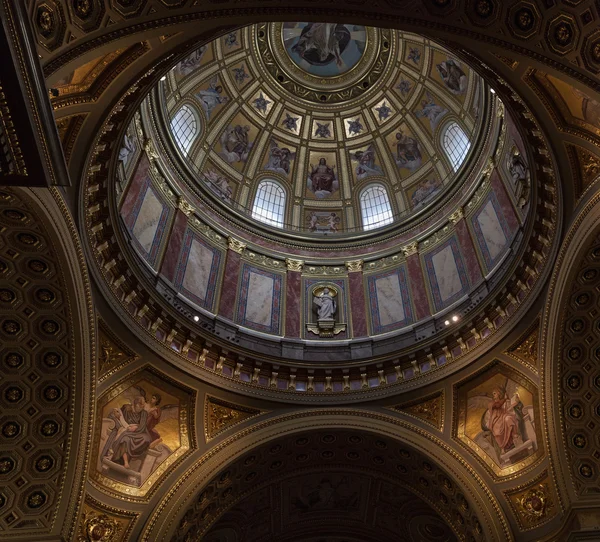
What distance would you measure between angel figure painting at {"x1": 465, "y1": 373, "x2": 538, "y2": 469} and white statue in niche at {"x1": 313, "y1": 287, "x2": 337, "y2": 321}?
21.2 feet

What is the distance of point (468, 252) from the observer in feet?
78.0

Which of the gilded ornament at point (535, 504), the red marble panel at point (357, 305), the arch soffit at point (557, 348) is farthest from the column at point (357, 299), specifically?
the gilded ornament at point (535, 504)

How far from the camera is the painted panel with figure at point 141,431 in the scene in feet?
62.5

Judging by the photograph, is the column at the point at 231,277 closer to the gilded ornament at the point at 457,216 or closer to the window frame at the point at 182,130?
the window frame at the point at 182,130

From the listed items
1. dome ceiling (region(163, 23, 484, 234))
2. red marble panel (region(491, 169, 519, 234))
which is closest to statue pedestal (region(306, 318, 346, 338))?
dome ceiling (region(163, 23, 484, 234))

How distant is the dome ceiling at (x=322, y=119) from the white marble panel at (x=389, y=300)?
3411 millimetres

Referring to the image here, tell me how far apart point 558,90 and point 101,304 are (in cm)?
1317

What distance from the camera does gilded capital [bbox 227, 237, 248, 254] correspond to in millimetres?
25812

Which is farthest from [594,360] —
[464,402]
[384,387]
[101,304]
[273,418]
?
[101,304]

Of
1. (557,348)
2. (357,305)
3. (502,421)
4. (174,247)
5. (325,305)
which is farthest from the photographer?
(357,305)

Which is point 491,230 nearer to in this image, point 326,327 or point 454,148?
point 454,148

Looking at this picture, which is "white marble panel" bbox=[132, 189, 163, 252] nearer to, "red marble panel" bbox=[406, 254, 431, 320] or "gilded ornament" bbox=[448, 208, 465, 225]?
"red marble panel" bbox=[406, 254, 431, 320]

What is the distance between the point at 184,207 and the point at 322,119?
11237 millimetres

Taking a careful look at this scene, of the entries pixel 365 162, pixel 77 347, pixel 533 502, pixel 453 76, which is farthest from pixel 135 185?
pixel 533 502
